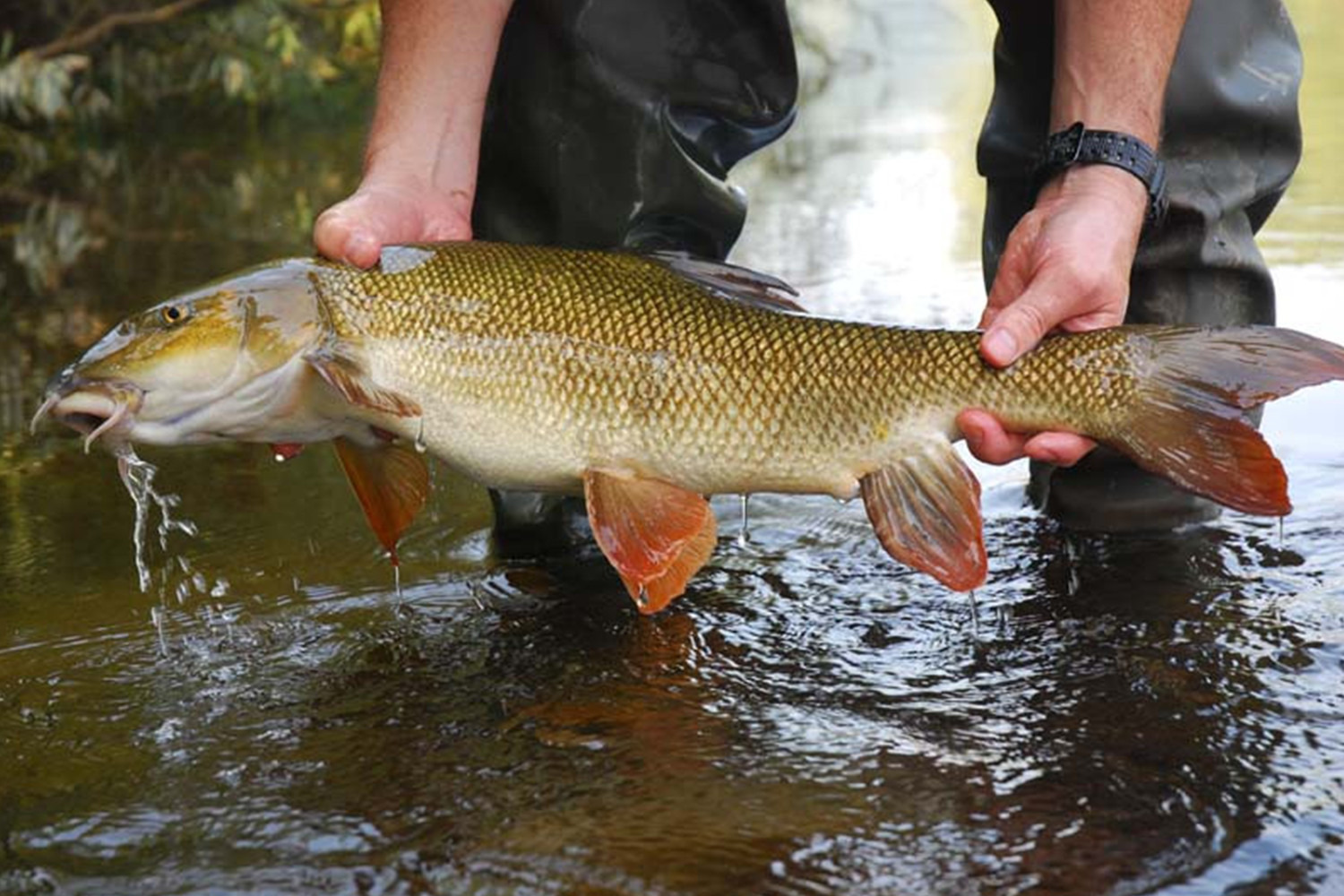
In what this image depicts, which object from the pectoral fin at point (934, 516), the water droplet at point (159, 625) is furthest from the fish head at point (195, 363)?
the pectoral fin at point (934, 516)

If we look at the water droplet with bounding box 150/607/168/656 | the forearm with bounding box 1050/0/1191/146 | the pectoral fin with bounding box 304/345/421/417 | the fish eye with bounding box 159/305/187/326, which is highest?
the forearm with bounding box 1050/0/1191/146

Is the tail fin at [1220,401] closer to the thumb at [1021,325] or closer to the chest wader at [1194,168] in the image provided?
the thumb at [1021,325]

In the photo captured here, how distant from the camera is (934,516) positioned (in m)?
2.91

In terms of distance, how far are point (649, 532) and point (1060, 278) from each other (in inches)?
30.1

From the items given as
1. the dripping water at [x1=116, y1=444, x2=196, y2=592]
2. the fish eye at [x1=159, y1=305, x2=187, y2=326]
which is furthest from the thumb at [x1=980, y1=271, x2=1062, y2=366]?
the dripping water at [x1=116, y1=444, x2=196, y2=592]

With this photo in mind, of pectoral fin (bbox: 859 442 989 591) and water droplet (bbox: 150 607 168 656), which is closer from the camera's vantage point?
pectoral fin (bbox: 859 442 989 591)

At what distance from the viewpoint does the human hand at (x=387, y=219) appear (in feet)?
9.92

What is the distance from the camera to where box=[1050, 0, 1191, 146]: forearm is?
3268mm

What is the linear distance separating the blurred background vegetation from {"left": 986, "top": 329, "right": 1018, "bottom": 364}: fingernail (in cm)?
497

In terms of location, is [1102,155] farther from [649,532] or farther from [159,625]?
[159,625]

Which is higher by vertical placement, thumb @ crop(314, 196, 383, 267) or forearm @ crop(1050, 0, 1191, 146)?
forearm @ crop(1050, 0, 1191, 146)

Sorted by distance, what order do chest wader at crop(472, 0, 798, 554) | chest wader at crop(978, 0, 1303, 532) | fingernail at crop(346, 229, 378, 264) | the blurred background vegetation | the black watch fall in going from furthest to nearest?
the blurred background vegetation, chest wader at crop(472, 0, 798, 554), chest wader at crop(978, 0, 1303, 532), the black watch, fingernail at crop(346, 229, 378, 264)

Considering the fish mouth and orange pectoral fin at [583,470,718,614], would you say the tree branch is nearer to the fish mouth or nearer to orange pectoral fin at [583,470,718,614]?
the fish mouth

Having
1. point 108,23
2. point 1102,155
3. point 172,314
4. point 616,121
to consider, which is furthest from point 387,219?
point 108,23
